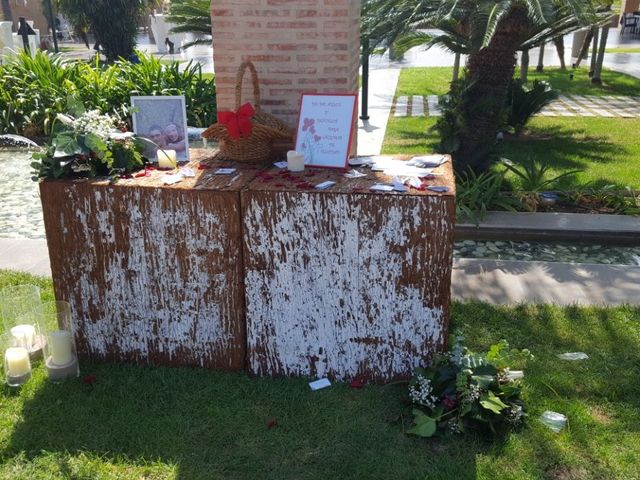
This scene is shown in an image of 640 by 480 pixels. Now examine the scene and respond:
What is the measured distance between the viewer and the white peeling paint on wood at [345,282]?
299 cm

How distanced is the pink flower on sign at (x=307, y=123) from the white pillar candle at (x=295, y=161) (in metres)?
0.16

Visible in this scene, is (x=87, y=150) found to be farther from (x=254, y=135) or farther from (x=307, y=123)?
(x=307, y=123)

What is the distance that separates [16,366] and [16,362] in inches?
1.0

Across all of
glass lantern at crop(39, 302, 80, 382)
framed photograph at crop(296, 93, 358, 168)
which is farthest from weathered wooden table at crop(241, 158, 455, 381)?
glass lantern at crop(39, 302, 80, 382)

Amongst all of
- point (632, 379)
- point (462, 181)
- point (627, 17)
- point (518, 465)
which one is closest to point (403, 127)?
point (462, 181)

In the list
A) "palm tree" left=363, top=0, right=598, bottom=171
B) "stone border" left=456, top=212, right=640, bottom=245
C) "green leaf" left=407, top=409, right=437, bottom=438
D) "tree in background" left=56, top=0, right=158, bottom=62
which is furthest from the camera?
"tree in background" left=56, top=0, right=158, bottom=62

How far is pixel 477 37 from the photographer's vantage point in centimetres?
568

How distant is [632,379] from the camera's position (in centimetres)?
328

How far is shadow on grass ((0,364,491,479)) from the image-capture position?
2.72m

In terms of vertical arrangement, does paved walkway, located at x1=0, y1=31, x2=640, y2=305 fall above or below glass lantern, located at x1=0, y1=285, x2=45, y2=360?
below

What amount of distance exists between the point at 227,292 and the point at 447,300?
111 centimetres

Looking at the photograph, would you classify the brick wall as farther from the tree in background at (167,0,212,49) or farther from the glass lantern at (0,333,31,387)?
the tree in background at (167,0,212,49)

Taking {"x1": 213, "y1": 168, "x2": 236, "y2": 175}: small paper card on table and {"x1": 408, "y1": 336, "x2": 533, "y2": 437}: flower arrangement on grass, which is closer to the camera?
{"x1": 408, "y1": 336, "x2": 533, "y2": 437}: flower arrangement on grass

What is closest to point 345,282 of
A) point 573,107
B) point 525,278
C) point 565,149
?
point 525,278
